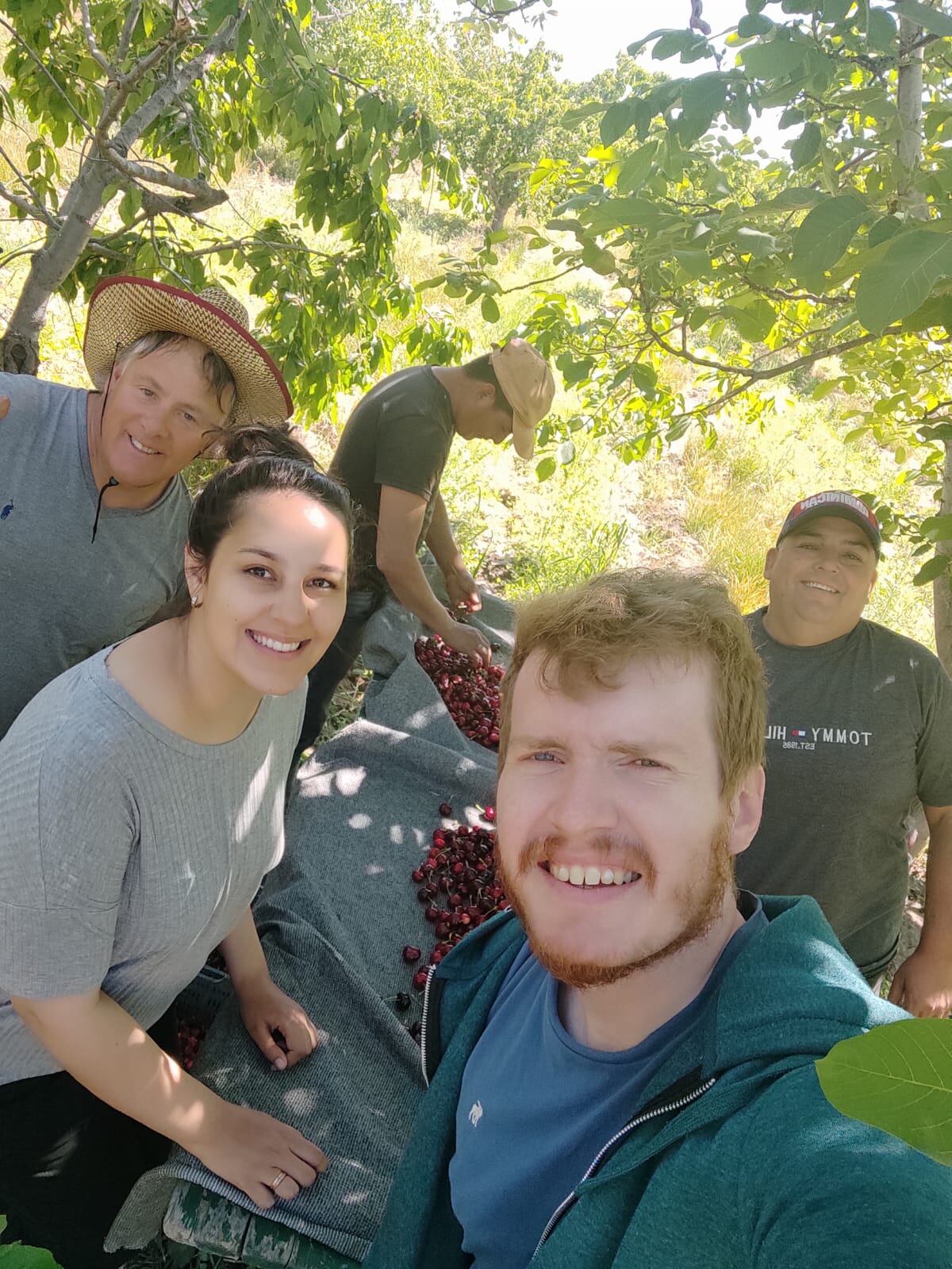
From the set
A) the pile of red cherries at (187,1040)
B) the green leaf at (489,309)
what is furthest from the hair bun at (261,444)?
the pile of red cherries at (187,1040)

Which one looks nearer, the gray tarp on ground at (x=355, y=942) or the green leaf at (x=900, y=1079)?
the green leaf at (x=900, y=1079)

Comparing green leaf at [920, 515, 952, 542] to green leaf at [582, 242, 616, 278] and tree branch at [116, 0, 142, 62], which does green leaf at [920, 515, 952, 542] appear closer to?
green leaf at [582, 242, 616, 278]

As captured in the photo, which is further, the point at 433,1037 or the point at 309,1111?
the point at 309,1111

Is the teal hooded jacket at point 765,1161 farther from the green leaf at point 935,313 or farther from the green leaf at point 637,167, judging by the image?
the green leaf at point 637,167

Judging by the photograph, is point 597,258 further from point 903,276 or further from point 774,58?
point 903,276

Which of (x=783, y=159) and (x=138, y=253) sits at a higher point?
(x=783, y=159)

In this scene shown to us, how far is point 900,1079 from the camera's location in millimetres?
464

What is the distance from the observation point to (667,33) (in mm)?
1607

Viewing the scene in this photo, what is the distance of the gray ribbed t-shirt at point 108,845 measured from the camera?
4.60ft

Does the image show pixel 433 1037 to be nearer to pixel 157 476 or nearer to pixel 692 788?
pixel 692 788

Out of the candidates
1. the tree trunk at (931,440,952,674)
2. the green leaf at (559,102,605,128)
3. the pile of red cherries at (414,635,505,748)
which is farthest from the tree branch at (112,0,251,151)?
the tree trunk at (931,440,952,674)

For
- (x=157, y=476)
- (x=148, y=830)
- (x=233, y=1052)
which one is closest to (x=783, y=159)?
(x=157, y=476)

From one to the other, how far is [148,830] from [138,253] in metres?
2.65

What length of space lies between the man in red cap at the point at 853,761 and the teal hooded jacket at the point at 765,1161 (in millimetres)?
1387
